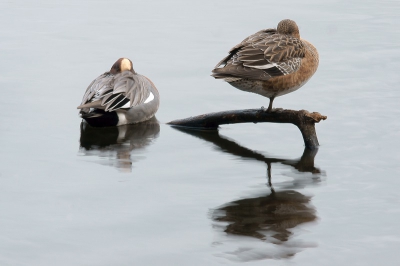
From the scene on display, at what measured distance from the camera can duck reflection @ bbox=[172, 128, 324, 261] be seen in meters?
6.75

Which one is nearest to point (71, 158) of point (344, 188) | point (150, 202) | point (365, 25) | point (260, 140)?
point (150, 202)

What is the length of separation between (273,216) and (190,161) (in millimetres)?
1930

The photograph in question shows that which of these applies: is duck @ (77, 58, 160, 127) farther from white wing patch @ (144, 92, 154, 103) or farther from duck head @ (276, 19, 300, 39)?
duck head @ (276, 19, 300, 39)

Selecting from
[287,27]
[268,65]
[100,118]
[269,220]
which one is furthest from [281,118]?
[100,118]

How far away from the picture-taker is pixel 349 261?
6.64m

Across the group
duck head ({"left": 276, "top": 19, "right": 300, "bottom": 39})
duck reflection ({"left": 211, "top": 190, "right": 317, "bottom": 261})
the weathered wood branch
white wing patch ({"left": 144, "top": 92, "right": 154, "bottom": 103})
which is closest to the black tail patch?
white wing patch ({"left": 144, "top": 92, "right": 154, "bottom": 103})

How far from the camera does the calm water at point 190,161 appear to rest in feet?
22.6

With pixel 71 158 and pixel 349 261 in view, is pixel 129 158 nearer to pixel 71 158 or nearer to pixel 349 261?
pixel 71 158

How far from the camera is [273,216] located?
24.7ft

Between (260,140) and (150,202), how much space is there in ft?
8.46

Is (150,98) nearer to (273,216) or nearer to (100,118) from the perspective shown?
(100,118)

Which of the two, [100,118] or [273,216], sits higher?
[100,118]

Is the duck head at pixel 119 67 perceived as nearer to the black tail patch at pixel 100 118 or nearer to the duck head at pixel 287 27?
the black tail patch at pixel 100 118

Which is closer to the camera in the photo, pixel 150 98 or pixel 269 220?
pixel 269 220
